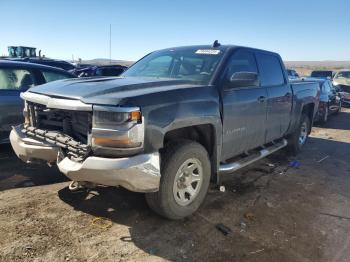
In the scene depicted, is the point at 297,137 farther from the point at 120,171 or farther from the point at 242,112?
the point at 120,171

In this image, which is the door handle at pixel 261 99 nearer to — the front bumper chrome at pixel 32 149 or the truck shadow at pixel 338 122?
the front bumper chrome at pixel 32 149

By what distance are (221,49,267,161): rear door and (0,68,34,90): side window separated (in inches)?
140

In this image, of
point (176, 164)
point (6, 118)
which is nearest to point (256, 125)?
point (176, 164)

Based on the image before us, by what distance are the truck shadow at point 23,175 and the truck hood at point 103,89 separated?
4.77 ft

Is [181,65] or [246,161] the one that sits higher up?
[181,65]

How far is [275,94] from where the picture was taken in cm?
548

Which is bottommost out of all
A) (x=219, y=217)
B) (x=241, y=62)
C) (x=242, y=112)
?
(x=219, y=217)

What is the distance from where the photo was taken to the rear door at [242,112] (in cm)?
431

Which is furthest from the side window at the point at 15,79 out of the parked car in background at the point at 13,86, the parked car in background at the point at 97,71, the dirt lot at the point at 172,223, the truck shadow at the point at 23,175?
the parked car in background at the point at 97,71

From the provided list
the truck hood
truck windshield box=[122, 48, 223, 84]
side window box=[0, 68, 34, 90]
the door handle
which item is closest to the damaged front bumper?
the truck hood

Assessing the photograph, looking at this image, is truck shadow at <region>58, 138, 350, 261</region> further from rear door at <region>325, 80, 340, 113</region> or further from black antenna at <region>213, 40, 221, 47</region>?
rear door at <region>325, 80, 340, 113</region>

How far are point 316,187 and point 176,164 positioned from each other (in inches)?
109

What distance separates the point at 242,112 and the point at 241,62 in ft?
2.50

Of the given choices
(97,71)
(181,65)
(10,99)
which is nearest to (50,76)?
(10,99)
